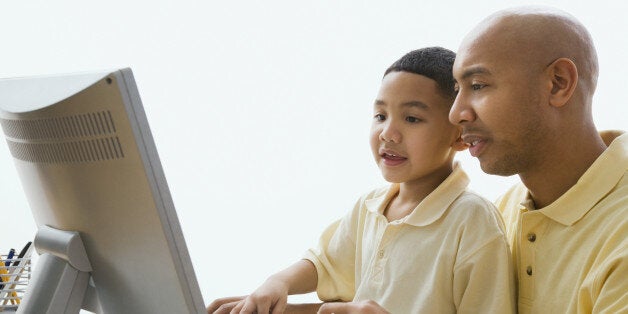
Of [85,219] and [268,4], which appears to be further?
[268,4]

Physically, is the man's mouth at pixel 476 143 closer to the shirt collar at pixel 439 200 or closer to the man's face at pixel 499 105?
the man's face at pixel 499 105

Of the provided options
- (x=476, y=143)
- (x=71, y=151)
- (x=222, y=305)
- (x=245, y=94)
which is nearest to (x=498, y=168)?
(x=476, y=143)

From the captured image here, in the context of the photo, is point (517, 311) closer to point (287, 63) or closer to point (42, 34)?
point (287, 63)

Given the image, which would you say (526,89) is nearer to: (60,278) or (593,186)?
(593,186)

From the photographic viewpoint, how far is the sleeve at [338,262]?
4.80ft

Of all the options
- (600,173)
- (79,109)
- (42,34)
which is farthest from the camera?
(42,34)

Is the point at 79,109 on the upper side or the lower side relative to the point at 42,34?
lower

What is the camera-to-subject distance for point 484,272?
116 centimetres

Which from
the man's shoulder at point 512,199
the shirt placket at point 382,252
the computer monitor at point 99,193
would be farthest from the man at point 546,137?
the computer monitor at point 99,193

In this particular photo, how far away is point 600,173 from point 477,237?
21 cm

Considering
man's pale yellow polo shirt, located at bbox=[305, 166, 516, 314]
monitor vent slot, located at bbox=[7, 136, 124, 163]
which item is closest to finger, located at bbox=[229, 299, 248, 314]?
man's pale yellow polo shirt, located at bbox=[305, 166, 516, 314]

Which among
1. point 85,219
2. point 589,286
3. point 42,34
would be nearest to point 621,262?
point 589,286

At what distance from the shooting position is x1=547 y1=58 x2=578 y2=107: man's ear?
1.12 m

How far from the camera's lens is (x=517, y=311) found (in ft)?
3.89
